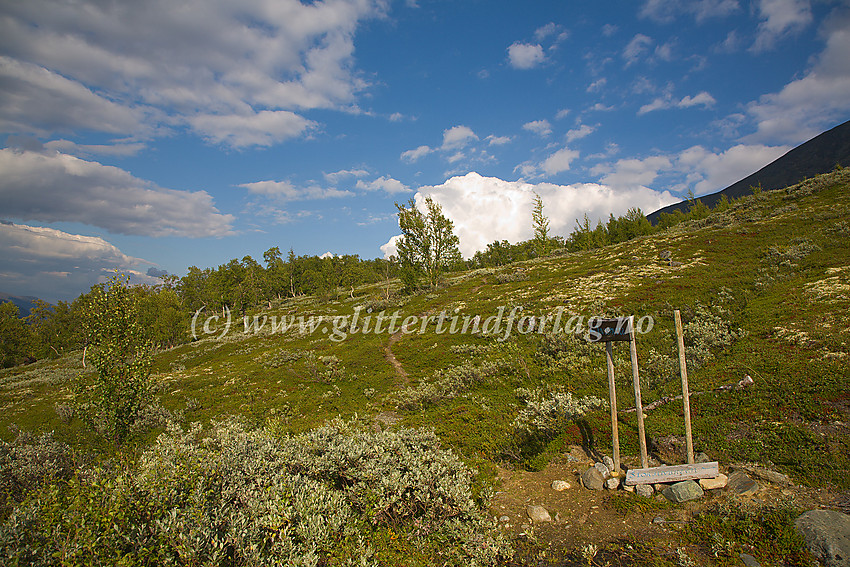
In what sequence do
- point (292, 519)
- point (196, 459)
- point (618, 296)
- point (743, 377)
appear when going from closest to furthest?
point (292, 519) < point (196, 459) < point (743, 377) < point (618, 296)

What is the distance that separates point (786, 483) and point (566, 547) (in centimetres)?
569

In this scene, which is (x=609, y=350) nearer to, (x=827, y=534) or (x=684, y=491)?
(x=684, y=491)

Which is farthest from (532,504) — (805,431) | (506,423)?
(805,431)

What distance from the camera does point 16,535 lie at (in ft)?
16.9

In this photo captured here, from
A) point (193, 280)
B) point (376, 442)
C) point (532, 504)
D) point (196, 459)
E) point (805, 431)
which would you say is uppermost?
point (193, 280)

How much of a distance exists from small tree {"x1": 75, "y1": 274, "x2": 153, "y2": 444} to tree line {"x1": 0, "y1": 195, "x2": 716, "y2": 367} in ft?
116

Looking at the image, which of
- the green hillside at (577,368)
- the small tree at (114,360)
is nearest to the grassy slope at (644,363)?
the green hillside at (577,368)

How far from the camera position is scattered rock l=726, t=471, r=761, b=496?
27.2 feet

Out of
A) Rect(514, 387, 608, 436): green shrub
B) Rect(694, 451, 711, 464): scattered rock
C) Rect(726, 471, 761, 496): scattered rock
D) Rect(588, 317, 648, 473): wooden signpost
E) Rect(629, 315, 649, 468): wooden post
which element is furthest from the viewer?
Rect(514, 387, 608, 436): green shrub

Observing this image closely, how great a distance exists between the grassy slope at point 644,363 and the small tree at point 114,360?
625 cm

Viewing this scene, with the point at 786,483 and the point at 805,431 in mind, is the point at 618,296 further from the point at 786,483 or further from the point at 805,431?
the point at 786,483

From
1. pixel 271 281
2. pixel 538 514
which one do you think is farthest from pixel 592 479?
pixel 271 281

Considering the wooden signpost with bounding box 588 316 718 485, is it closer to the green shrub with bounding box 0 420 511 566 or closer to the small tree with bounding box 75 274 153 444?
the green shrub with bounding box 0 420 511 566

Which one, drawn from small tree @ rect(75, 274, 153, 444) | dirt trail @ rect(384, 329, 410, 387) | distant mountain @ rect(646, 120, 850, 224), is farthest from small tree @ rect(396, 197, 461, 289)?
distant mountain @ rect(646, 120, 850, 224)
